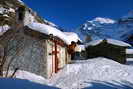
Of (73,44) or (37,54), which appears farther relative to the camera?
(73,44)

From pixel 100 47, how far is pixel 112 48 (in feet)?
4.26

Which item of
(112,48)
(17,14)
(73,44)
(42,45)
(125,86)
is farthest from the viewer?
(112,48)

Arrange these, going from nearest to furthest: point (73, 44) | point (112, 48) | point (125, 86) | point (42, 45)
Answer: point (125, 86), point (42, 45), point (73, 44), point (112, 48)

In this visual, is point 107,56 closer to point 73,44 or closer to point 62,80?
point 73,44

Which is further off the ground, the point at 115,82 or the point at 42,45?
the point at 42,45

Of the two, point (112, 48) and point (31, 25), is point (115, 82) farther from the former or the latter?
point (112, 48)

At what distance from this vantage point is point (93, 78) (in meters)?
12.1

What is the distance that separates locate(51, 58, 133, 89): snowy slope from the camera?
10773 millimetres

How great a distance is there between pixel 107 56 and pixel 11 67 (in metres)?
12.0

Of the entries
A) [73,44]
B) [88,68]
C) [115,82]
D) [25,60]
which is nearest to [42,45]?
[25,60]

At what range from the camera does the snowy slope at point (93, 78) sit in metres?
10.8

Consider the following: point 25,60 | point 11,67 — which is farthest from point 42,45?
point 11,67

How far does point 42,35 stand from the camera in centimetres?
1363

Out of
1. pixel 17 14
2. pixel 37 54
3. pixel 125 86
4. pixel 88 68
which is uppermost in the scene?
pixel 17 14
